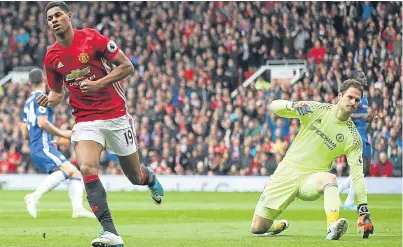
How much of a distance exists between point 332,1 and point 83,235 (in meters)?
20.0

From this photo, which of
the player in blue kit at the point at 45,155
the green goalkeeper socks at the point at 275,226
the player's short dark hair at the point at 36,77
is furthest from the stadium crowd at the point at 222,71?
the green goalkeeper socks at the point at 275,226

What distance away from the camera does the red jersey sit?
10.3m

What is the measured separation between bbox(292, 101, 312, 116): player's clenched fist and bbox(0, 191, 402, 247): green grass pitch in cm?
150

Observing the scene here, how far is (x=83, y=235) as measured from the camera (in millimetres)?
12086

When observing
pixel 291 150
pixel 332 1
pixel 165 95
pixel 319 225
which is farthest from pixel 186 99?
pixel 291 150

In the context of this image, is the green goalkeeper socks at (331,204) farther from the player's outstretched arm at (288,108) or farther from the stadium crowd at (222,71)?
the stadium crowd at (222,71)

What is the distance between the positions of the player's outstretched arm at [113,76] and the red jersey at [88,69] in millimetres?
81

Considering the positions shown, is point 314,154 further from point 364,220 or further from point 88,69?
point 88,69

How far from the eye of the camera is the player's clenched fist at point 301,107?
1149 cm

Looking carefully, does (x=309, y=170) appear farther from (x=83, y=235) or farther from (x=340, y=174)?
(x=340, y=174)

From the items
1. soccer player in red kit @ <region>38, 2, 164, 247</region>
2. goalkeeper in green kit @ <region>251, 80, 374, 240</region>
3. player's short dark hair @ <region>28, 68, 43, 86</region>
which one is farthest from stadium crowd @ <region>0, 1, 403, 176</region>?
soccer player in red kit @ <region>38, 2, 164, 247</region>

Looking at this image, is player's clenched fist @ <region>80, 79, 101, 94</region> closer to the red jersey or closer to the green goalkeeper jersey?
A: the red jersey

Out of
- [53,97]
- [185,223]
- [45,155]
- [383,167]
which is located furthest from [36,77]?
[383,167]

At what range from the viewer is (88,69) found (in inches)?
406
